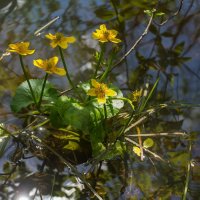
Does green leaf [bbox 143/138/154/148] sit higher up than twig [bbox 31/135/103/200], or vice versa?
twig [bbox 31/135/103/200]

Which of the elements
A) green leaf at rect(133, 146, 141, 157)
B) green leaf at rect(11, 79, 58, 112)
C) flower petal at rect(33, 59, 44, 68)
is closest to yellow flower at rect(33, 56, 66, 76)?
flower petal at rect(33, 59, 44, 68)

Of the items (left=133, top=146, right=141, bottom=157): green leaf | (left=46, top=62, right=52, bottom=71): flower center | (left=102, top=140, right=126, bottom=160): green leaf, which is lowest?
(left=133, top=146, right=141, bottom=157): green leaf

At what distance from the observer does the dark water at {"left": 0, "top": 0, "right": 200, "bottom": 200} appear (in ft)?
3.38

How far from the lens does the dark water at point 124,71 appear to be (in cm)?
103

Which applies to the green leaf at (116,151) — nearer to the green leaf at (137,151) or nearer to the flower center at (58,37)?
the green leaf at (137,151)

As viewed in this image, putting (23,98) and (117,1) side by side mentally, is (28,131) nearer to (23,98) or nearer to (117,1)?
(23,98)

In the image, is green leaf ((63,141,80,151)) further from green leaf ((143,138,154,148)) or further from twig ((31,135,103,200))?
green leaf ((143,138,154,148))

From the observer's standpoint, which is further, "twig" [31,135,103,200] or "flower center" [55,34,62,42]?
"flower center" [55,34,62,42]

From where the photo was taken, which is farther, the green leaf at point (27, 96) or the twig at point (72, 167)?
the green leaf at point (27, 96)

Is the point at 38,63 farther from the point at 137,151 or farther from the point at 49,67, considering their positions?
the point at 137,151

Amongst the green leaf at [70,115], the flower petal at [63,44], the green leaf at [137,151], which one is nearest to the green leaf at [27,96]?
the green leaf at [70,115]

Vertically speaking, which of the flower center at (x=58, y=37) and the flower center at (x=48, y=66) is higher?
the flower center at (x=58, y=37)

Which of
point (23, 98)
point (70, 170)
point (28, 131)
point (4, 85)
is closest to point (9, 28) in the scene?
point (4, 85)

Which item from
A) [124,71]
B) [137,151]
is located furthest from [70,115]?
[124,71]
